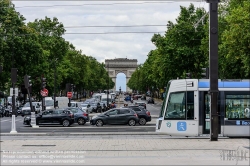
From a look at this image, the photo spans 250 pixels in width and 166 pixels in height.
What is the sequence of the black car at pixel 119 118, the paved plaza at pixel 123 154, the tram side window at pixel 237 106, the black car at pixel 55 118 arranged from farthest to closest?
the black car at pixel 55 118, the black car at pixel 119 118, the tram side window at pixel 237 106, the paved plaza at pixel 123 154

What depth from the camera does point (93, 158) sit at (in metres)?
16.0

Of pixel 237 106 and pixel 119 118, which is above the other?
pixel 237 106

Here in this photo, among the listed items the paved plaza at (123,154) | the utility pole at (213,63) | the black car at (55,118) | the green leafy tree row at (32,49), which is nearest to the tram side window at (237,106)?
the utility pole at (213,63)

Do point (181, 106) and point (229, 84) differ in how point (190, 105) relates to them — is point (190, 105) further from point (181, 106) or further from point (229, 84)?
point (229, 84)

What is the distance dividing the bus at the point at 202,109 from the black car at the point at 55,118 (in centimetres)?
1577

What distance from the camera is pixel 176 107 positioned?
2541 centimetres

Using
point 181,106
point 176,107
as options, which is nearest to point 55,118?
point 176,107

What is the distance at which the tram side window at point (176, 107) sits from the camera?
25.2m

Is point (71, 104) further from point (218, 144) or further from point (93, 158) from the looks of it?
point (93, 158)

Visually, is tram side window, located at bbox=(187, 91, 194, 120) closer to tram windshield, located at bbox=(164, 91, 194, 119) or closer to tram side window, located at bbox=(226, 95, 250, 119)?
tram windshield, located at bbox=(164, 91, 194, 119)

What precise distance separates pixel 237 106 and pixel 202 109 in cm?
177

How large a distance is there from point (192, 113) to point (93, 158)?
985cm

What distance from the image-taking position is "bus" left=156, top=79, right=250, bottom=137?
24.7 metres

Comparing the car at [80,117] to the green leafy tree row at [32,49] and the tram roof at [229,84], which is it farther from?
the tram roof at [229,84]
